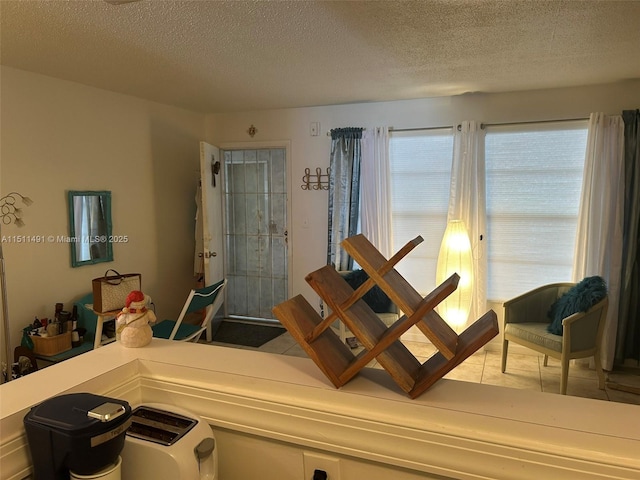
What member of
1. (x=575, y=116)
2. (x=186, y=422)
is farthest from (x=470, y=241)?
(x=186, y=422)

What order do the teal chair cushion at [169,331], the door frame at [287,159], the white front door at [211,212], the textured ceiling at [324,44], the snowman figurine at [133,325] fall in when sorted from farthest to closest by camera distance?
the door frame at [287,159] → the white front door at [211,212] → the teal chair cushion at [169,331] → the textured ceiling at [324,44] → the snowman figurine at [133,325]

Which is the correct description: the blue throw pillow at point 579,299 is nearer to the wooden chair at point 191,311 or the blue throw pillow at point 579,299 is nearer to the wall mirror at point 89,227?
the wooden chair at point 191,311

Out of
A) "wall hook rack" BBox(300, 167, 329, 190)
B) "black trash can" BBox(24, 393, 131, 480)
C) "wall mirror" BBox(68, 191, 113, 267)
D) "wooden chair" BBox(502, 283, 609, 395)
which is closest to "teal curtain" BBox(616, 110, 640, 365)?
"wooden chair" BBox(502, 283, 609, 395)

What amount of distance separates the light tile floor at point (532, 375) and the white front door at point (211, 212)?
1014 mm

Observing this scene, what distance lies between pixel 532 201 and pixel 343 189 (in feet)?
5.48

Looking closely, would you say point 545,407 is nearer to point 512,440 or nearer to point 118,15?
point 512,440

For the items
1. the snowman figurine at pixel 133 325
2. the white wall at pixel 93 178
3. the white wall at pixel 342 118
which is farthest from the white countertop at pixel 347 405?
the white wall at pixel 342 118

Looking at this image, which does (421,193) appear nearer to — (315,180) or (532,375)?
(315,180)

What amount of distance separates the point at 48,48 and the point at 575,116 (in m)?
3.78

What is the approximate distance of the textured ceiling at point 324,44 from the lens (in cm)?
196

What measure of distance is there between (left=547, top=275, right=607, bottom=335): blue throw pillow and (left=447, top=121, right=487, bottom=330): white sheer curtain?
0.68m

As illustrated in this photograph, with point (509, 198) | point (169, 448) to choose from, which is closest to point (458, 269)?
point (509, 198)

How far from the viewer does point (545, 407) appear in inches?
36.7

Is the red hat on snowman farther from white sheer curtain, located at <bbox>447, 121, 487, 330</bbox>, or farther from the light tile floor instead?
white sheer curtain, located at <bbox>447, 121, 487, 330</bbox>
